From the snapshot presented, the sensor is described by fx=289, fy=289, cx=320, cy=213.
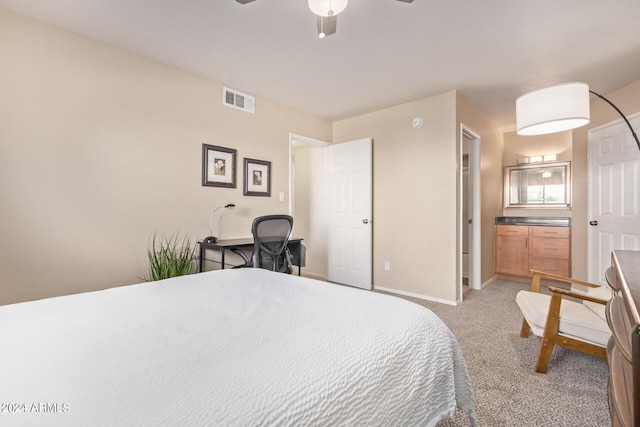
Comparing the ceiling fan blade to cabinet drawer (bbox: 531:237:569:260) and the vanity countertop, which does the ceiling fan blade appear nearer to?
the vanity countertop

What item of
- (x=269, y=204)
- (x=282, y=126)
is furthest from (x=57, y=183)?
(x=282, y=126)

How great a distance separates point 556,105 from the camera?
1.84 metres

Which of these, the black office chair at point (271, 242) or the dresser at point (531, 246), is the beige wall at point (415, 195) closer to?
the black office chair at point (271, 242)

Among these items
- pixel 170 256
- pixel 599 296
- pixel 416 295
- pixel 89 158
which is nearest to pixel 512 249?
pixel 416 295

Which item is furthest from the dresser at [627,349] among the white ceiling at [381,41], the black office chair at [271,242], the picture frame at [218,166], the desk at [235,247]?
the picture frame at [218,166]

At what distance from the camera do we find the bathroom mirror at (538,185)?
4496 mm

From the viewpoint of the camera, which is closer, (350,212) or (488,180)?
(350,212)

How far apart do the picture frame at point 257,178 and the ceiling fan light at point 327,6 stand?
2015 millimetres

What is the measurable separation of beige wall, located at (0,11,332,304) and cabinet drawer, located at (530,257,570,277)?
455cm

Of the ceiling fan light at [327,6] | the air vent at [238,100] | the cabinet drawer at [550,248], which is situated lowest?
the cabinet drawer at [550,248]

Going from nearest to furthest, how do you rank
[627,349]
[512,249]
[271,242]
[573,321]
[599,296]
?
[627,349] → [573,321] → [599,296] → [271,242] → [512,249]

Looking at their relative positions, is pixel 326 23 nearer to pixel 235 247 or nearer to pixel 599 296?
pixel 235 247

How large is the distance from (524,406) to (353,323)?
1.36 meters

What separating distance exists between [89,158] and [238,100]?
5.22 ft
